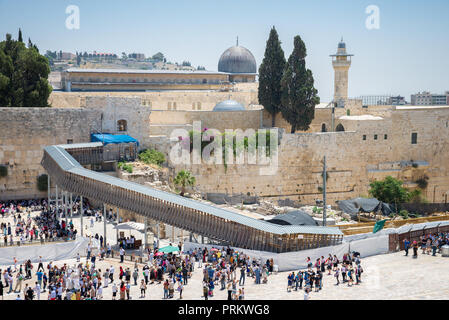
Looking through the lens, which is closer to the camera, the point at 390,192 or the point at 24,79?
the point at 24,79

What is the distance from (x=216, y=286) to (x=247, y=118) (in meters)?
21.2

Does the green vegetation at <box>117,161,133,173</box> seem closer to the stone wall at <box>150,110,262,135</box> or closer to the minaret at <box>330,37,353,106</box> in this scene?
the stone wall at <box>150,110,262,135</box>

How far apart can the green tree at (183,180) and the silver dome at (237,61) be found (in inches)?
828

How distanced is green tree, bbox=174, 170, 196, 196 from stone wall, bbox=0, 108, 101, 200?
6.42 m

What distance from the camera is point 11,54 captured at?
117ft

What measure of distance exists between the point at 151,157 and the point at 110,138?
2.51 metres

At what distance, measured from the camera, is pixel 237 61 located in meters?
51.9

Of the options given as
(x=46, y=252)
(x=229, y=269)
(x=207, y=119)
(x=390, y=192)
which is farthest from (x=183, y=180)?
(x=229, y=269)

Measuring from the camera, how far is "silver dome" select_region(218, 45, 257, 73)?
51.9m

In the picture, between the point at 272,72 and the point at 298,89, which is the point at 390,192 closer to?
the point at 298,89

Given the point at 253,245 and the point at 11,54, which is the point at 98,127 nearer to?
the point at 11,54

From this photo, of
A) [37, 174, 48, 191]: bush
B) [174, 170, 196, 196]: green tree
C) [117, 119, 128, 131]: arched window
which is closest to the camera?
[37, 174, 48, 191]: bush

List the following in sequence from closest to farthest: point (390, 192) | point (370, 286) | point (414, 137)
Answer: point (370, 286)
point (390, 192)
point (414, 137)

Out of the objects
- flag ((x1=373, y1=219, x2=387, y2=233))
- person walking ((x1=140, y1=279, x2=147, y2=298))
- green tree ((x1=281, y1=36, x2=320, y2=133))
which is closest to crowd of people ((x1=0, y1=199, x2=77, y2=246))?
person walking ((x1=140, y1=279, x2=147, y2=298))
